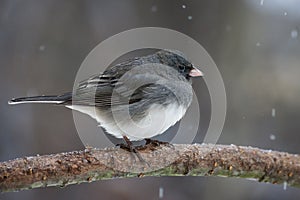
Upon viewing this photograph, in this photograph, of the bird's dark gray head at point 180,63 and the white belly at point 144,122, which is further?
the bird's dark gray head at point 180,63

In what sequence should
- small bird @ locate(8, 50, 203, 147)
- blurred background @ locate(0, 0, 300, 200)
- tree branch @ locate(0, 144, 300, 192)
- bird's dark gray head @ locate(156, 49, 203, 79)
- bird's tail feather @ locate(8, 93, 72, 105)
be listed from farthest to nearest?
blurred background @ locate(0, 0, 300, 200)
bird's dark gray head @ locate(156, 49, 203, 79)
small bird @ locate(8, 50, 203, 147)
bird's tail feather @ locate(8, 93, 72, 105)
tree branch @ locate(0, 144, 300, 192)

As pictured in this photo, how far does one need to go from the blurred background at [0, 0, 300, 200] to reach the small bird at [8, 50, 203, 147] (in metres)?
1.69

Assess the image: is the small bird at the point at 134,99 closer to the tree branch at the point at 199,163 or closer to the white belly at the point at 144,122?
the white belly at the point at 144,122

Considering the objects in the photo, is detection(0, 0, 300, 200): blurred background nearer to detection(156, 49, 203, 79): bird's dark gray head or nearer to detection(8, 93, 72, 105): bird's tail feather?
detection(156, 49, 203, 79): bird's dark gray head

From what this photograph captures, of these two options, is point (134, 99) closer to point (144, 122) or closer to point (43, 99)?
point (144, 122)

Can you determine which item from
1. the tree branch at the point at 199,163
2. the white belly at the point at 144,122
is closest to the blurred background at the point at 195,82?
the white belly at the point at 144,122

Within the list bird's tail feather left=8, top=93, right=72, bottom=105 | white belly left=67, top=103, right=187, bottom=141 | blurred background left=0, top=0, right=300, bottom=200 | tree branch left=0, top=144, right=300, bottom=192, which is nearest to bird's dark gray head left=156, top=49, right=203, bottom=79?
white belly left=67, top=103, right=187, bottom=141

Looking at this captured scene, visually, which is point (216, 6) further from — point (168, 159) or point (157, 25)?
point (168, 159)

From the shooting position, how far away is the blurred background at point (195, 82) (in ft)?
13.4

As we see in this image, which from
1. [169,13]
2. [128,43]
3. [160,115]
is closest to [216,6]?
[169,13]

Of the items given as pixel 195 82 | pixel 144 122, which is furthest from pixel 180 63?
pixel 195 82

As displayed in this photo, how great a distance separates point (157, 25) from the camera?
4.41 m

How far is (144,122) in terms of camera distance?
2.26 meters

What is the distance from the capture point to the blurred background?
4086 millimetres
